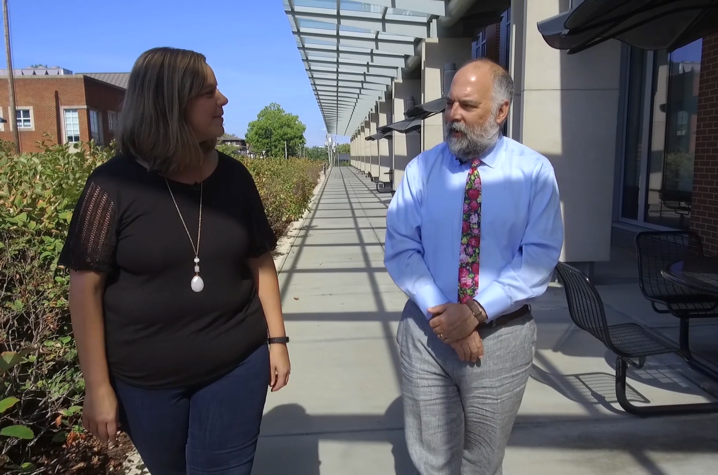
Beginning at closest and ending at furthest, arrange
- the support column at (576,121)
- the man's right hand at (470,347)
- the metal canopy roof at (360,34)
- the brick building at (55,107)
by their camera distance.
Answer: the man's right hand at (470,347), the support column at (576,121), the metal canopy roof at (360,34), the brick building at (55,107)

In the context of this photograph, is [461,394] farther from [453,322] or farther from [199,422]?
[199,422]

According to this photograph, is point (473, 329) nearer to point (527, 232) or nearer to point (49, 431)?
point (527, 232)

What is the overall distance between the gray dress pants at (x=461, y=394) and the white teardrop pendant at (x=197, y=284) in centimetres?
74

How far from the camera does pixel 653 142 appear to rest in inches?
337

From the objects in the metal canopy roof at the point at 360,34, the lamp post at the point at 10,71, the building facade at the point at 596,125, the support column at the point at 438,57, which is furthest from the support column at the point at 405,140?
the lamp post at the point at 10,71

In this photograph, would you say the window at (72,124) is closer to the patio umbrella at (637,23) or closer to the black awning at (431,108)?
the black awning at (431,108)

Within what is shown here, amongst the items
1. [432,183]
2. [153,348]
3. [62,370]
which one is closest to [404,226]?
[432,183]

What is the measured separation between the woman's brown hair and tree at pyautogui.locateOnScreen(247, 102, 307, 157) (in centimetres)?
5105

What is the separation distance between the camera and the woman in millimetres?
1681

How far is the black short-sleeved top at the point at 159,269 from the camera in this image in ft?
5.47

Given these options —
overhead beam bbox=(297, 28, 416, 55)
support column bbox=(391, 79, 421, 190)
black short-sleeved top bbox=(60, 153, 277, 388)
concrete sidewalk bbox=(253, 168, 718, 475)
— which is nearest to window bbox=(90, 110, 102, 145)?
support column bbox=(391, 79, 421, 190)

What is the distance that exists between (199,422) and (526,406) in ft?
7.77

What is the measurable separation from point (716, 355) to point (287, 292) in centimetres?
420

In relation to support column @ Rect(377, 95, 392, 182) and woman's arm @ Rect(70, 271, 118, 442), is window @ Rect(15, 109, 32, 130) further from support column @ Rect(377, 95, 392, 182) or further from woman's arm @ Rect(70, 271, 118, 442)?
woman's arm @ Rect(70, 271, 118, 442)
